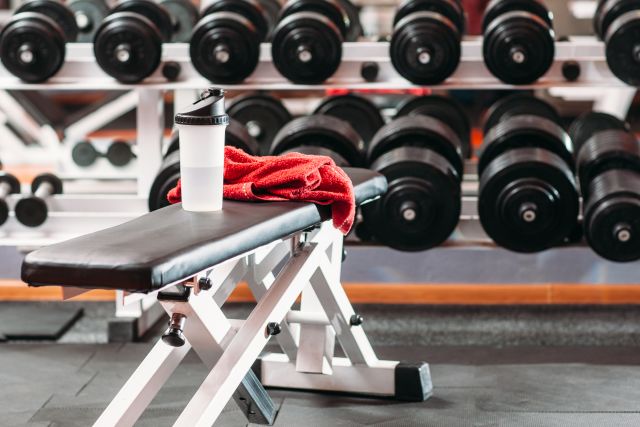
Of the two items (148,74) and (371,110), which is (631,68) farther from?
(148,74)

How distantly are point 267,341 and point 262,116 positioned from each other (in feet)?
6.08

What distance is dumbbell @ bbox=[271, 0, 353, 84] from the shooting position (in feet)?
10.4

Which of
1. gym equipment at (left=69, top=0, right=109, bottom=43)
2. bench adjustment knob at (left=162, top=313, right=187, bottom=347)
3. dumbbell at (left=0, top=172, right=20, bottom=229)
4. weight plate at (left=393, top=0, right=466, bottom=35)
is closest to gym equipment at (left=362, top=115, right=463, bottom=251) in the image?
weight plate at (left=393, top=0, right=466, bottom=35)

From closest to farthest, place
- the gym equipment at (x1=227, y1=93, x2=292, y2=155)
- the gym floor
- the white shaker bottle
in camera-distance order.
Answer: the white shaker bottle
the gym floor
the gym equipment at (x1=227, y1=93, x2=292, y2=155)

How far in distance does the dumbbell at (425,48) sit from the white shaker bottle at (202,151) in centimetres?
144

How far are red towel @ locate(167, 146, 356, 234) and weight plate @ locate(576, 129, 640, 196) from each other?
48.7 inches

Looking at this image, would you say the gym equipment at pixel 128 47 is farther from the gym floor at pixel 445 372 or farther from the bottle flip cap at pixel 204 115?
the bottle flip cap at pixel 204 115

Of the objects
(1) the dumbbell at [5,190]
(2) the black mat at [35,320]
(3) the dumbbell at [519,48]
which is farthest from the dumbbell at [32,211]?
(3) the dumbbell at [519,48]

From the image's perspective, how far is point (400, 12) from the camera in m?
3.67

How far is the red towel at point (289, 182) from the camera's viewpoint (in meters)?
2.00

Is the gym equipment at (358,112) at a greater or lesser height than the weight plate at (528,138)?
lesser

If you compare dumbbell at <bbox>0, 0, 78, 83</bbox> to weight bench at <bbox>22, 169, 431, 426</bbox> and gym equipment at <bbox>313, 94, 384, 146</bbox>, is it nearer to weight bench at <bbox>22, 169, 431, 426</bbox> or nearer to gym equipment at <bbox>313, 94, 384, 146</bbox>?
gym equipment at <bbox>313, 94, 384, 146</bbox>

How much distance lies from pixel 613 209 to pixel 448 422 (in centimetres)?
91

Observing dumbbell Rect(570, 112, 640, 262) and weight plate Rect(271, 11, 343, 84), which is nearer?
dumbbell Rect(570, 112, 640, 262)
